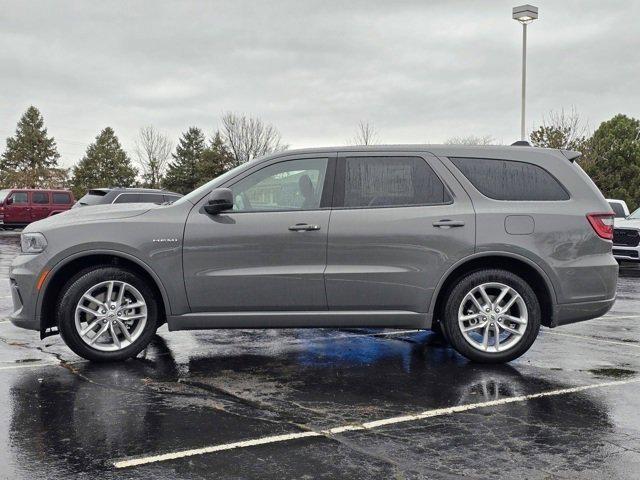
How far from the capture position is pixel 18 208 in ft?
105

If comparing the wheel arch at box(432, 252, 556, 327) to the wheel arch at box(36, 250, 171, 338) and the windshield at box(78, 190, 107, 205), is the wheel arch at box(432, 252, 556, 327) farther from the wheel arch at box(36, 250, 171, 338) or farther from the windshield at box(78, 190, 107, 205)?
the windshield at box(78, 190, 107, 205)

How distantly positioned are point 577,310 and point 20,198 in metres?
30.6

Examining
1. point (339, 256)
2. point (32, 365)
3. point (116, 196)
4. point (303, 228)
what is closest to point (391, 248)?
point (339, 256)

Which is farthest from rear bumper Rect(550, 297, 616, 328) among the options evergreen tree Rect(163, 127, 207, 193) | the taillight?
evergreen tree Rect(163, 127, 207, 193)

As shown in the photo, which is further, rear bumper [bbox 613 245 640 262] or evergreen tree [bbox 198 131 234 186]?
evergreen tree [bbox 198 131 234 186]

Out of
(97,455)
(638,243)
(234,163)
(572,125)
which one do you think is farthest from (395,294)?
(234,163)

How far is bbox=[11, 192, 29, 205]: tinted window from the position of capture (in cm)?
3225

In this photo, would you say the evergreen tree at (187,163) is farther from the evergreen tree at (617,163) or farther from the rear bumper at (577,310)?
→ the rear bumper at (577,310)

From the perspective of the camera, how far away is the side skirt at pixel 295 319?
19.7ft

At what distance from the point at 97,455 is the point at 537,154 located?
4451mm

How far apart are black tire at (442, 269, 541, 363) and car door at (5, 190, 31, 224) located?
97.7ft

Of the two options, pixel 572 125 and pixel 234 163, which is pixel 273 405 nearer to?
pixel 572 125

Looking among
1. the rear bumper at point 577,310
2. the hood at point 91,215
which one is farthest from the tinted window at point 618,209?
the hood at point 91,215

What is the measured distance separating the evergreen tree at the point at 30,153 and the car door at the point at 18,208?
46.1 metres
